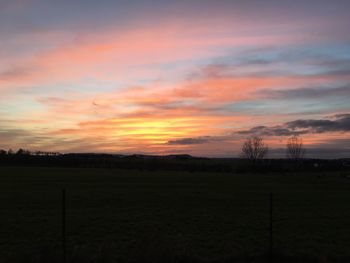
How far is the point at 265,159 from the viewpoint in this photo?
18700 centimetres

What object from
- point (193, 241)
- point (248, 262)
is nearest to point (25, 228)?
point (193, 241)

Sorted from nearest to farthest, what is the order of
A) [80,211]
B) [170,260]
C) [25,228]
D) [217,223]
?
[170,260] → [25,228] → [217,223] → [80,211]

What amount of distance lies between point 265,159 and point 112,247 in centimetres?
17883

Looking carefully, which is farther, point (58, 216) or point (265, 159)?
point (265, 159)

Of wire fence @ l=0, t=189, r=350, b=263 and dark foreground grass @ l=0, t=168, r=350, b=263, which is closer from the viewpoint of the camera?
dark foreground grass @ l=0, t=168, r=350, b=263

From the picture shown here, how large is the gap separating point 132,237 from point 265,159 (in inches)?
6942

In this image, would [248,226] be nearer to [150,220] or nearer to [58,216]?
[150,220]

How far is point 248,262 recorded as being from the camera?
33.0ft

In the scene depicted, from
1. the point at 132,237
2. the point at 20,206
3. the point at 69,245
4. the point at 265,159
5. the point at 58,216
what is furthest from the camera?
the point at 265,159

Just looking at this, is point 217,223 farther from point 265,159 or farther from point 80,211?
point 265,159

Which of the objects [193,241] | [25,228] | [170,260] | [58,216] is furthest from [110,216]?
[170,260]

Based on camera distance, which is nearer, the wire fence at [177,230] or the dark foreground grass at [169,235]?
the dark foreground grass at [169,235]

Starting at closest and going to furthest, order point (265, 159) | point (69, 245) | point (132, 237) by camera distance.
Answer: point (69, 245), point (132, 237), point (265, 159)

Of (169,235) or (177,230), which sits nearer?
(169,235)
